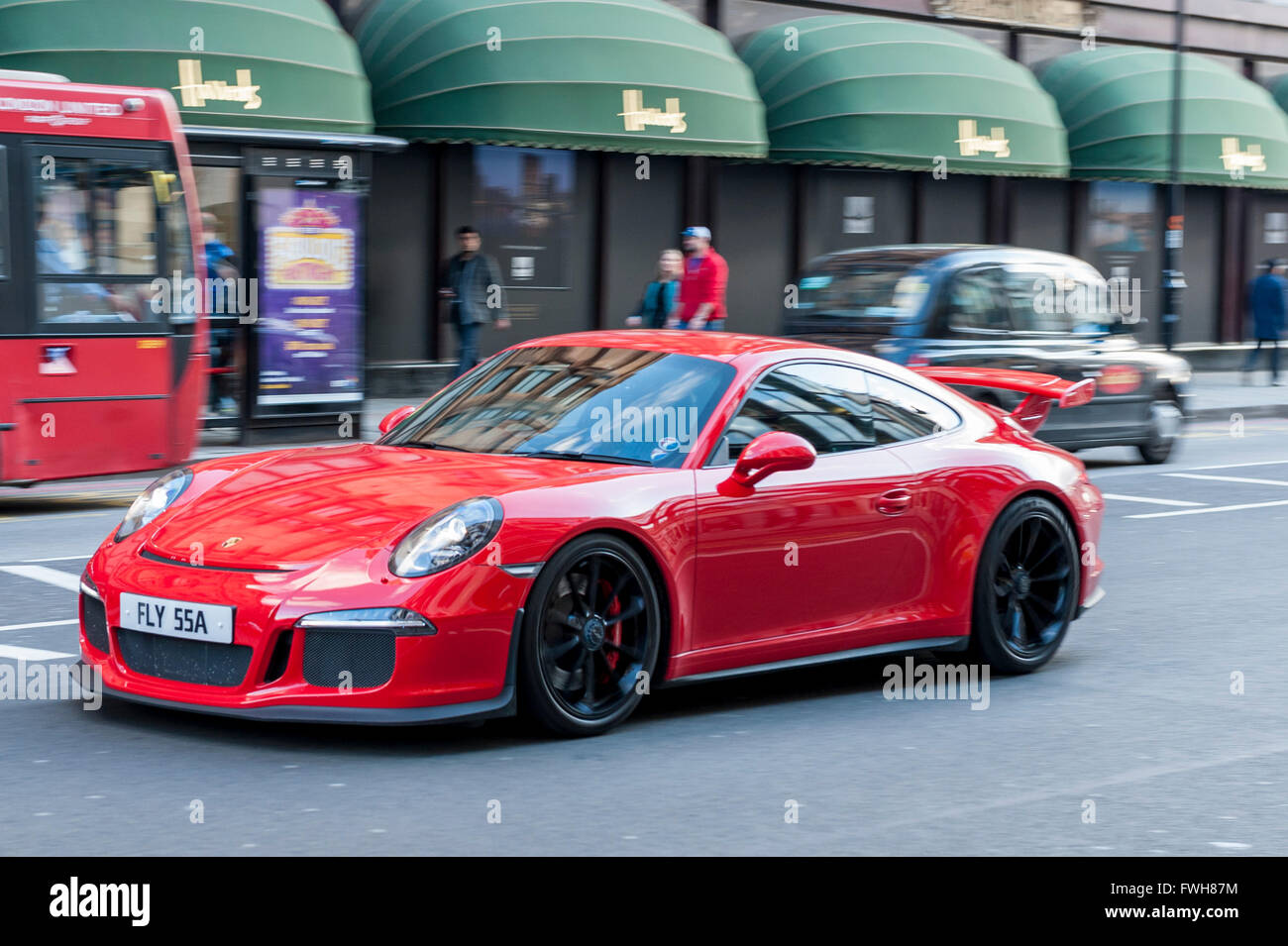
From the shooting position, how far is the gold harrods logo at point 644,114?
67.6ft

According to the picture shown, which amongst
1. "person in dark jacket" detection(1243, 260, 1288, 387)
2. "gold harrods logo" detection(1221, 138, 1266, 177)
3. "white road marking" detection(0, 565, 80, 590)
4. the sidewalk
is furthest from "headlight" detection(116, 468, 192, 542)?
"gold harrods logo" detection(1221, 138, 1266, 177)

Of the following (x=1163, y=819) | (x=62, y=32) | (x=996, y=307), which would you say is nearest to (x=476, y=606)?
(x=1163, y=819)

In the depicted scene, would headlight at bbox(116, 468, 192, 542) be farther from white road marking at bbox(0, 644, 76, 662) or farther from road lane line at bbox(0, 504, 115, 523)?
road lane line at bbox(0, 504, 115, 523)

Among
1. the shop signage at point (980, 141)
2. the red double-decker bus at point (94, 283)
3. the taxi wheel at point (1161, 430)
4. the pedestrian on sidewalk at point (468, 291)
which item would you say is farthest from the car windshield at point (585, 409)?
the shop signage at point (980, 141)

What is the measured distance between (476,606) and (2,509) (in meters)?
7.68

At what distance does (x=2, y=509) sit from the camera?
40.7ft

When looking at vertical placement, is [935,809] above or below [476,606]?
below

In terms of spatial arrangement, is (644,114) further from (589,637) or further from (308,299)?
(589,637)

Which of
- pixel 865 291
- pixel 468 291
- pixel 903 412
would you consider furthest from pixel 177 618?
pixel 468 291

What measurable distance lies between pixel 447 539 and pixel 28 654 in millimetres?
2422

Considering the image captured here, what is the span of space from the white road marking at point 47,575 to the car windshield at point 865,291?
6.76 meters

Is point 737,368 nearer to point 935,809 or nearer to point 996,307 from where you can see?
point 935,809

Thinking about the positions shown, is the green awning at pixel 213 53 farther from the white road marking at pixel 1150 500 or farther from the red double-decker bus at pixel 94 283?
the white road marking at pixel 1150 500

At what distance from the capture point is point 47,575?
30.8 ft
